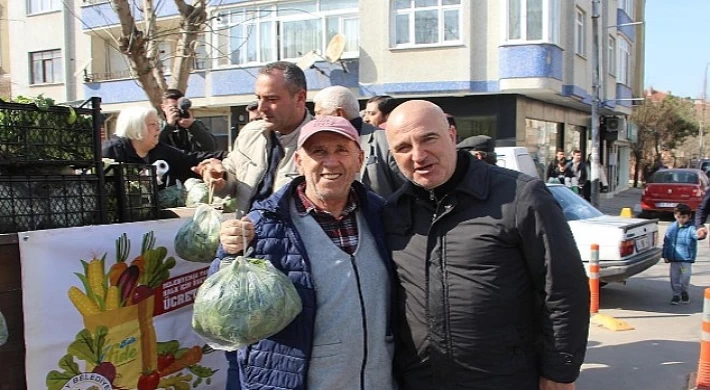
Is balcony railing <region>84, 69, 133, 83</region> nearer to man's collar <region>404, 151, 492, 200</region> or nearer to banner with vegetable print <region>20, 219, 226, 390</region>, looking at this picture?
banner with vegetable print <region>20, 219, 226, 390</region>

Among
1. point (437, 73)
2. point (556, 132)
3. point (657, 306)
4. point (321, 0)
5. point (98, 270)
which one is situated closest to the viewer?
point (98, 270)

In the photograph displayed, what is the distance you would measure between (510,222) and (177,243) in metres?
1.60

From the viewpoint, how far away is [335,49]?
17.6m

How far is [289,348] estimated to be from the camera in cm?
213

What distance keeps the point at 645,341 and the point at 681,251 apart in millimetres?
2020

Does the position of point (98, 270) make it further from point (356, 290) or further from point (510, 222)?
point (510, 222)

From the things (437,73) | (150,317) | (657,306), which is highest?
(437,73)

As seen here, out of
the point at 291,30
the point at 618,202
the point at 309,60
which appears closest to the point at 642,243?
the point at 309,60

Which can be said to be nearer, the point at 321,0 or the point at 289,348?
the point at 289,348

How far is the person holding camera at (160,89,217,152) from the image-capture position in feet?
16.4

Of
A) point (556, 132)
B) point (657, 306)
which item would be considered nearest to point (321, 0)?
point (556, 132)

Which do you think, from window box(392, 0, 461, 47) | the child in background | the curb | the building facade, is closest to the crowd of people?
→ the curb

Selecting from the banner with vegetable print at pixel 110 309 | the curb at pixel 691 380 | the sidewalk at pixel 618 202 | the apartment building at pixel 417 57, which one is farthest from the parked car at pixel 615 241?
the sidewalk at pixel 618 202

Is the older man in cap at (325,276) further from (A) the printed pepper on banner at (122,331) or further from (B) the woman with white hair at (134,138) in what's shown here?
(B) the woman with white hair at (134,138)
